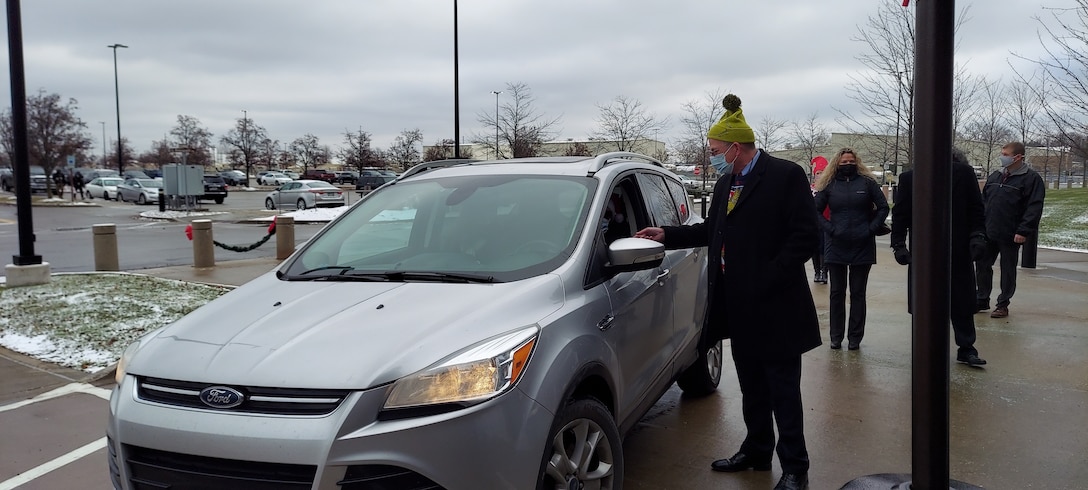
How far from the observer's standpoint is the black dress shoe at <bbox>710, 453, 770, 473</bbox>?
4.01 meters

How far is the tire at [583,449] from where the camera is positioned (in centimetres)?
272

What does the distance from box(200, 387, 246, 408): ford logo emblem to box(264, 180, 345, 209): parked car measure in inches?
1264

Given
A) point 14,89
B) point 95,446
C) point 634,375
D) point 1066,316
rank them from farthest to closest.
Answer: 1. point 14,89
2. point 1066,316
3. point 95,446
4. point 634,375

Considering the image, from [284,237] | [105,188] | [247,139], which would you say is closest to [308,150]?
[247,139]

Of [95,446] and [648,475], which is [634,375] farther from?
[95,446]

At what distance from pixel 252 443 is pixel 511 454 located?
32.9 inches

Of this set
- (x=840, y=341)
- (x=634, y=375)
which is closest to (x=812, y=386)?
(x=840, y=341)

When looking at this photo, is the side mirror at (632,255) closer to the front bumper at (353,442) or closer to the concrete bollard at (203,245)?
the front bumper at (353,442)

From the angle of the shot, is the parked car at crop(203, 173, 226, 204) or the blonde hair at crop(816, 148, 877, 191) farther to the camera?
the parked car at crop(203, 173, 226, 204)

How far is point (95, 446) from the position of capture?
457 centimetres

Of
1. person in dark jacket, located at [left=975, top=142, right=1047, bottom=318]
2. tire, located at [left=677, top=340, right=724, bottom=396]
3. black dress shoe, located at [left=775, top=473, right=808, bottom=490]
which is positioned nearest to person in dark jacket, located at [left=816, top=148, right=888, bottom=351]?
tire, located at [left=677, top=340, right=724, bottom=396]

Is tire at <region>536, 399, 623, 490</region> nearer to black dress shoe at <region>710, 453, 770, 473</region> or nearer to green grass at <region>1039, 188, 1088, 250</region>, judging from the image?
black dress shoe at <region>710, 453, 770, 473</region>

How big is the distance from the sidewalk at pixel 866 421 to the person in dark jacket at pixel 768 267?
573mm

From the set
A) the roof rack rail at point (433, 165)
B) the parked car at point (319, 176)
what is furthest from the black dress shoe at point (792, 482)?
the parked car at point (319, 176)
